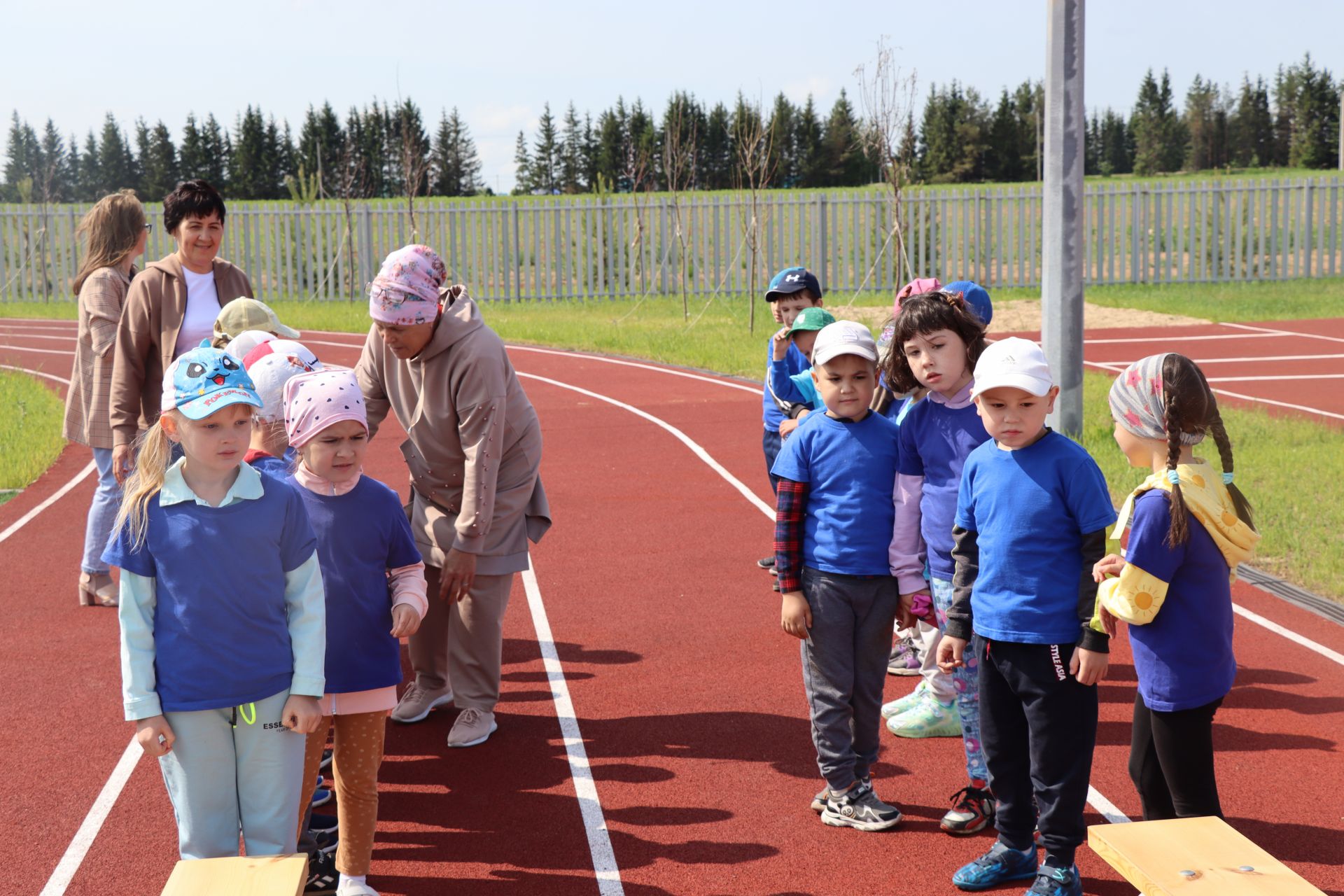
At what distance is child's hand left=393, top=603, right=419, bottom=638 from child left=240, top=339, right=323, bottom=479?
54cm

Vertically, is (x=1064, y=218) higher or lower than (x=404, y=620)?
higher

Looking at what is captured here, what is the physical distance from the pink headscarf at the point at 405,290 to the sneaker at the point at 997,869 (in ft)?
8.98

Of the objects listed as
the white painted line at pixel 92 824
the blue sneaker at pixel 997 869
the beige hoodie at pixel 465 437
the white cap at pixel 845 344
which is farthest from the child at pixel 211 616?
the blue sneaker at pixel 997 869

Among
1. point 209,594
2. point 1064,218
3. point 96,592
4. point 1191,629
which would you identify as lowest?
point 96,592

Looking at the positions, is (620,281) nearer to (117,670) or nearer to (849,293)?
(849,293)

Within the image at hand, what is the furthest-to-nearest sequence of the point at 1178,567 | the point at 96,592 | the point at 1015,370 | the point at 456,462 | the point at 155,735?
1. the point at 96,592
2. the point at 456,462
3. the point at 1015,370
4. the point at 1178,567
5. the point at 155,735

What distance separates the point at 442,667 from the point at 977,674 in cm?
249

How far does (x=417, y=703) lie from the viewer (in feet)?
18.7

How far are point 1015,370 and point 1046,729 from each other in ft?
3.56

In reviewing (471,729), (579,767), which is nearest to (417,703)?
(471,729)

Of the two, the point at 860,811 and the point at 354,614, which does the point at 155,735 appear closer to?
the point at 354,614

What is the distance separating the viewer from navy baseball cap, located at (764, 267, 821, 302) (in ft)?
23.2

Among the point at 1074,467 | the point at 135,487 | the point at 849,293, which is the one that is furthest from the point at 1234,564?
the point at 849,293

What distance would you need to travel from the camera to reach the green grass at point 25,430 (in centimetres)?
1149
